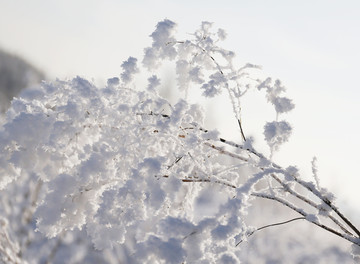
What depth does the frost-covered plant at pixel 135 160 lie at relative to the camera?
6.84 feet

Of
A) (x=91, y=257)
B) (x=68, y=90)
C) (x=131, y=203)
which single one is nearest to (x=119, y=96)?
(x=68, y=90)

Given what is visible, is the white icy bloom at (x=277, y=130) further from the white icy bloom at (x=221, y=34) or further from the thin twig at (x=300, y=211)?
the white icy bloom at (x=221, y=34)

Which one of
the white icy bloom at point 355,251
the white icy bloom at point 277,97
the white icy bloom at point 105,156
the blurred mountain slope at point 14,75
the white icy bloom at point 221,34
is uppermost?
the blurred mountain slope at point 14,75

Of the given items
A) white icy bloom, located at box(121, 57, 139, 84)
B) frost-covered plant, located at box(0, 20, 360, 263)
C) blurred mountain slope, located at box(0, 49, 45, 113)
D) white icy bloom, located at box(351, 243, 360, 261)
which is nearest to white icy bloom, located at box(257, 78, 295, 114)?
frost-covered plant, located at box(0, 20, 360, 263)

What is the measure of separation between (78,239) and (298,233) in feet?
33.9

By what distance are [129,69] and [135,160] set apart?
0.70m

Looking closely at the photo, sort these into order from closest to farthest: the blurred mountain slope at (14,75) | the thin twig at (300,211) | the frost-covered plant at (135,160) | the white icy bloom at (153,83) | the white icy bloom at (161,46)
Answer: the frost-covered plant at (135,160)
the thin twig at (300,211)
the white icy bloom at (153,83)
the white icy bloom at (161,46)
the blurred mountain slope at (14,75)

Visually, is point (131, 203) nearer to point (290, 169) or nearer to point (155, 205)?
point (155, 205)

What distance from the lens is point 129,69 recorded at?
8.88ft

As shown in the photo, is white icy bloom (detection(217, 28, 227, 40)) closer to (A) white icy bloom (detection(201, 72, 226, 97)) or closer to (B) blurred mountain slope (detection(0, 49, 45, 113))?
(A) white icy bloom (detection(201, 72, 226, 97))

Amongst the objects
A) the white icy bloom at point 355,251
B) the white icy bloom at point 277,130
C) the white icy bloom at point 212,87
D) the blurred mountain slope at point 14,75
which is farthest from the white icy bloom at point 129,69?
the blurred mountain slope at point 14,75

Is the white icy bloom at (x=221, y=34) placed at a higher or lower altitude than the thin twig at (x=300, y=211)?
higher

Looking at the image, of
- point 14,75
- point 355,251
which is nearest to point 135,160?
point 355,251

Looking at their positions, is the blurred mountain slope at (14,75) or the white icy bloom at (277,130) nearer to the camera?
the white icy bloom at (277,130)
